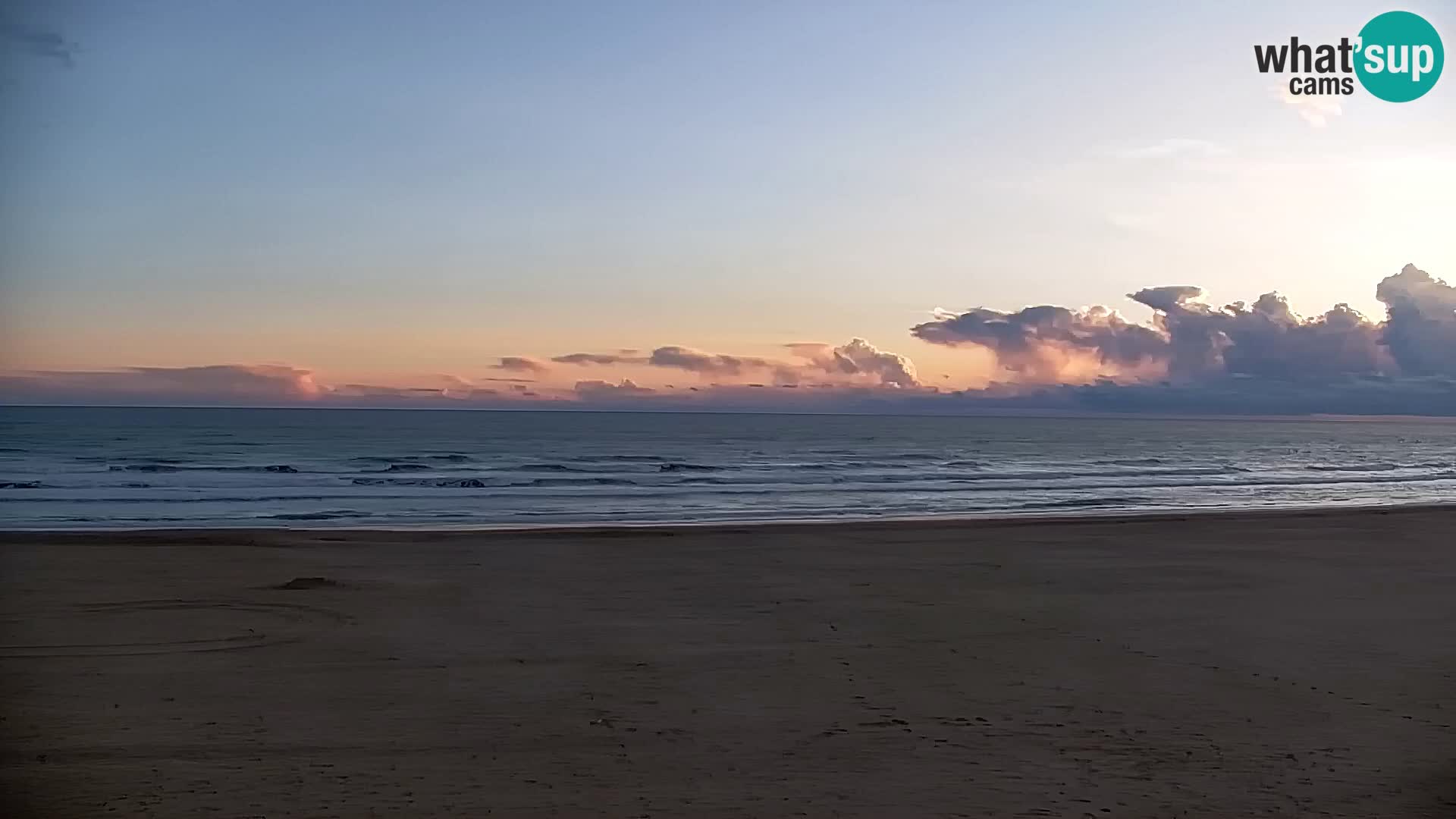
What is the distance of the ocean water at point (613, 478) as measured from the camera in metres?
23.3

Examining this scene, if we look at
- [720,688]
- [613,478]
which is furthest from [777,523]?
[613,478]

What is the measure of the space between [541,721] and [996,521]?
1489cm

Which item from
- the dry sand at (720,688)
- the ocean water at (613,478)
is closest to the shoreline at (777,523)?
the ocean water at (613,478)

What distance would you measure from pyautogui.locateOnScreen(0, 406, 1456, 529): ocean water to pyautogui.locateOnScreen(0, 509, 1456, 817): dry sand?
30.5 ft

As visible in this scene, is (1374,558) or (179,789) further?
(1374,558)

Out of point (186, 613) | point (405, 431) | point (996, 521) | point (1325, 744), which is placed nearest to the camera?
point (1325, 744)

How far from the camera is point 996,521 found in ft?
64.9

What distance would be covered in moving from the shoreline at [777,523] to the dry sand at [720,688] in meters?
3.76

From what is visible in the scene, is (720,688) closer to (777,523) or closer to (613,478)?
(777,523)

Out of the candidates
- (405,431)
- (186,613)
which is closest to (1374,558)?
(186,613)

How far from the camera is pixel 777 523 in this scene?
19.8m

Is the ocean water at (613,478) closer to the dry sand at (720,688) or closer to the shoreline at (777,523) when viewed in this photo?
the shoreline at (777,523)

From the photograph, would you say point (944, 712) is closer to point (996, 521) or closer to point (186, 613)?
point (186, 613)

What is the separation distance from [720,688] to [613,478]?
1112 inches
